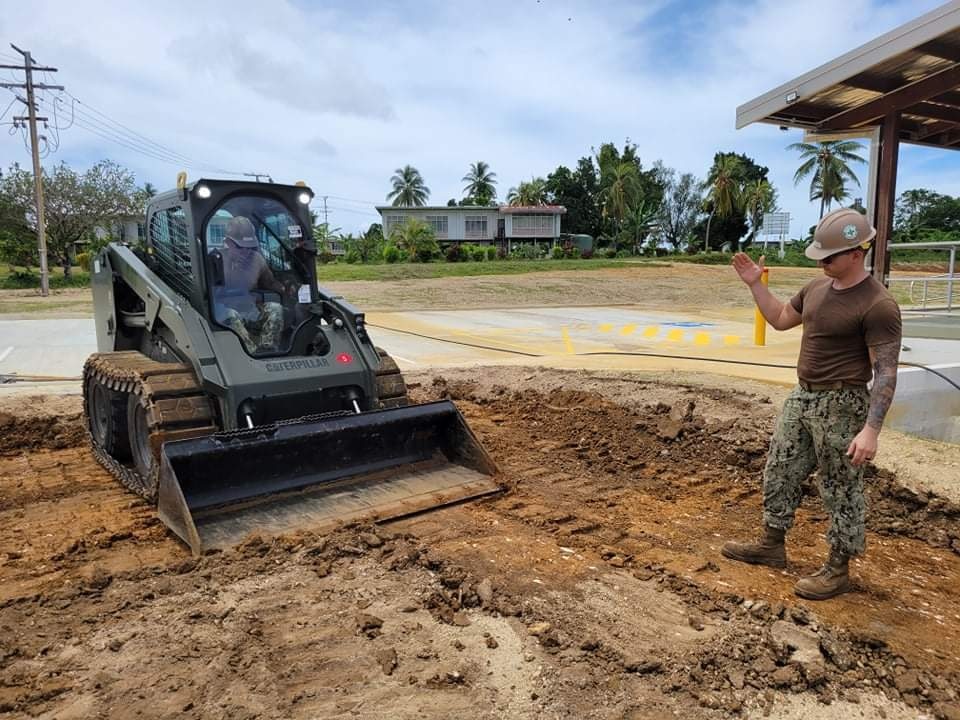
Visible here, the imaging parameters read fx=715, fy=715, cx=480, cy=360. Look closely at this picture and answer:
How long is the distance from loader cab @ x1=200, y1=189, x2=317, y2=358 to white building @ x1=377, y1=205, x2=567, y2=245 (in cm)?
5331

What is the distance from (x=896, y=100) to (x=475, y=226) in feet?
175

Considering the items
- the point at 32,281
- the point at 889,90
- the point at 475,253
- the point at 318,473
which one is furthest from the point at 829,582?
the point at 475,253

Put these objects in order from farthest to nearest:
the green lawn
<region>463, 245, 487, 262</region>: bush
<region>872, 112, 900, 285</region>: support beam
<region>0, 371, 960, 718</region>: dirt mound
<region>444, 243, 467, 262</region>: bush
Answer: <region>463, 245, 487, 262</region>: bush < <region>444, 243, 467, 262</region>: bush < the green lawn < <region>872, 112, 900, 285</region>: support beam < <region>0, 371, 960, 718</region>: dirt mound

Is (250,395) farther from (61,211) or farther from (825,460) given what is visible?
(61,211)

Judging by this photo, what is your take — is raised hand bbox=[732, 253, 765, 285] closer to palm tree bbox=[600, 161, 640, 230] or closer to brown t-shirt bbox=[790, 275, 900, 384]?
brown t-shirt bbox=[790, 275, 900, 384]

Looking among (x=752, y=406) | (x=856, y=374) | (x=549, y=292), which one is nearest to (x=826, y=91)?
(x=752, y=406)

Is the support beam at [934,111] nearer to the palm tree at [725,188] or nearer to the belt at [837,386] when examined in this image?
the belt at [837,386]

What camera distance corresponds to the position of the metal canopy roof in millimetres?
6168

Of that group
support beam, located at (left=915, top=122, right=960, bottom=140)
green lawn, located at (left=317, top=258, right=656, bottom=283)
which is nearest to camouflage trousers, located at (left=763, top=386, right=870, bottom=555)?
support beam, located at (left=915, top=122, right=960, bottom=140)

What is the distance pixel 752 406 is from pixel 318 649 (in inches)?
204

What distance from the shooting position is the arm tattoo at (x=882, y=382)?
3309 mm

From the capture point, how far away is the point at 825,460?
3686 millimetres

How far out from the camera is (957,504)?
4.80 metres

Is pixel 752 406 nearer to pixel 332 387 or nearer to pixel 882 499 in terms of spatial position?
pixel 882 499
